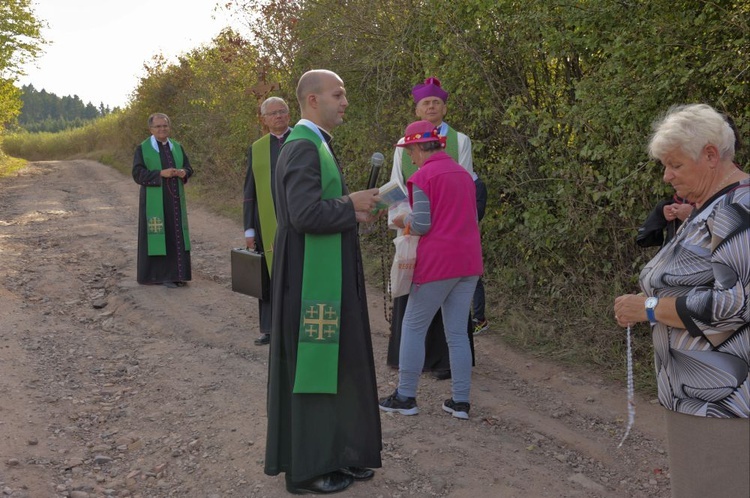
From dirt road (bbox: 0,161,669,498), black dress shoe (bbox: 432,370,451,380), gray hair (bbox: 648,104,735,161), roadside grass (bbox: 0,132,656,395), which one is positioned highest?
gray hair (bbox: 648,104,735,161)

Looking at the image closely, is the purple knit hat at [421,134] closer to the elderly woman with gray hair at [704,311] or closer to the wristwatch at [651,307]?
the elderly woman with gray hair at [704,311]

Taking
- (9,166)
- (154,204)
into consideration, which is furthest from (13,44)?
(154,204)

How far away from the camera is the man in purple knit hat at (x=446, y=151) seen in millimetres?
5914

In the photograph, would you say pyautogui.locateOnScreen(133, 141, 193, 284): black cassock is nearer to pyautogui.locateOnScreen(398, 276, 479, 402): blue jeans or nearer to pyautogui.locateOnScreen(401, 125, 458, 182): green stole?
pyautogui.locateOnScreen(401, 125, 458, 182): green stole

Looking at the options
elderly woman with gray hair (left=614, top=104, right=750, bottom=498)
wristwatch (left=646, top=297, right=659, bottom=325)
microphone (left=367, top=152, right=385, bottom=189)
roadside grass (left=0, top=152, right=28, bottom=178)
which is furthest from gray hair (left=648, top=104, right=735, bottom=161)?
roadside grass (left=0, top=152, right=28, bottom=178)

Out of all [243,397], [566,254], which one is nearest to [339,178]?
[243,397]

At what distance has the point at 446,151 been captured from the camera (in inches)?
230

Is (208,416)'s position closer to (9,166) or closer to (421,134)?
(421,134)

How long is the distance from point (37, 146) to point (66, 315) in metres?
37.0

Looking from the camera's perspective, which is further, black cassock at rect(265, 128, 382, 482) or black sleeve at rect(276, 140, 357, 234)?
black cassock at rect(265, 128, 382, 482)

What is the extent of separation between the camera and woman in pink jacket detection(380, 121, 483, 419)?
4.82 m

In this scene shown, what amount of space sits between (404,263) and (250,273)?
230 cm

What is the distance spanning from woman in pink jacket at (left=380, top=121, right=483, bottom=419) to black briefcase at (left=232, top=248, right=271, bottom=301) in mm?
1988

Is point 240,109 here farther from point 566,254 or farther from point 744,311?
point 744,311
